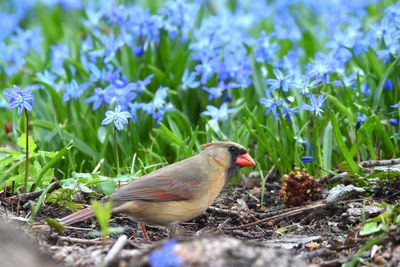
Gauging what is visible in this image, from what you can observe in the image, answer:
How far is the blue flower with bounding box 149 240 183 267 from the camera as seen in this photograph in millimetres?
2580

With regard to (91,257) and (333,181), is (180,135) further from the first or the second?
(91,257)

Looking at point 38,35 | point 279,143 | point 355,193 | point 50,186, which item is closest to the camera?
point 50,186

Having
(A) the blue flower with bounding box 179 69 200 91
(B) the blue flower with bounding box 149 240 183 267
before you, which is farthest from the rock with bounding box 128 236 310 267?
(A) the blue flower with bounding box 179 69 200 91

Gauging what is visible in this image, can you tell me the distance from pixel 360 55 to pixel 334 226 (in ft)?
8.05

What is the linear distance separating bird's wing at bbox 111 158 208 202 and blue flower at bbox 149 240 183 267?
123 centimetres

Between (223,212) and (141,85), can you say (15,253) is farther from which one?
(141,85)

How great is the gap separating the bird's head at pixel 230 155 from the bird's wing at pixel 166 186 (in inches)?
8.9

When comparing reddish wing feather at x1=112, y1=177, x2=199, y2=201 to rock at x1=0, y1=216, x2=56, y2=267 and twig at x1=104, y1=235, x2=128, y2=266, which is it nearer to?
twig at x1=104, y1=235, x2=128, y2=266

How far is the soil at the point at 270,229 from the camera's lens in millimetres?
3421

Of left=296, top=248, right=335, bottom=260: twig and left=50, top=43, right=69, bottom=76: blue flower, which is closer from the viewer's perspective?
left=296, top=248, right=335, bottom=260: twig

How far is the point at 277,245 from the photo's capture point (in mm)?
3842

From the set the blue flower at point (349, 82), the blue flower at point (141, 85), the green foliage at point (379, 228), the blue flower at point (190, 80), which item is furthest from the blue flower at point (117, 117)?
the green foliage at point (379, 228)

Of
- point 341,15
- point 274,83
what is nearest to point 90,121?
point 274,83

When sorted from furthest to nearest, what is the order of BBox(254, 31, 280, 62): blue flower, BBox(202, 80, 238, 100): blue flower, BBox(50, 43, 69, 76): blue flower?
BBox(50, 43, 69, 76): blue flower
BBox(254, 31, 280, 62): blue flower
BBox(202, 80, 238, 100): blue flower
